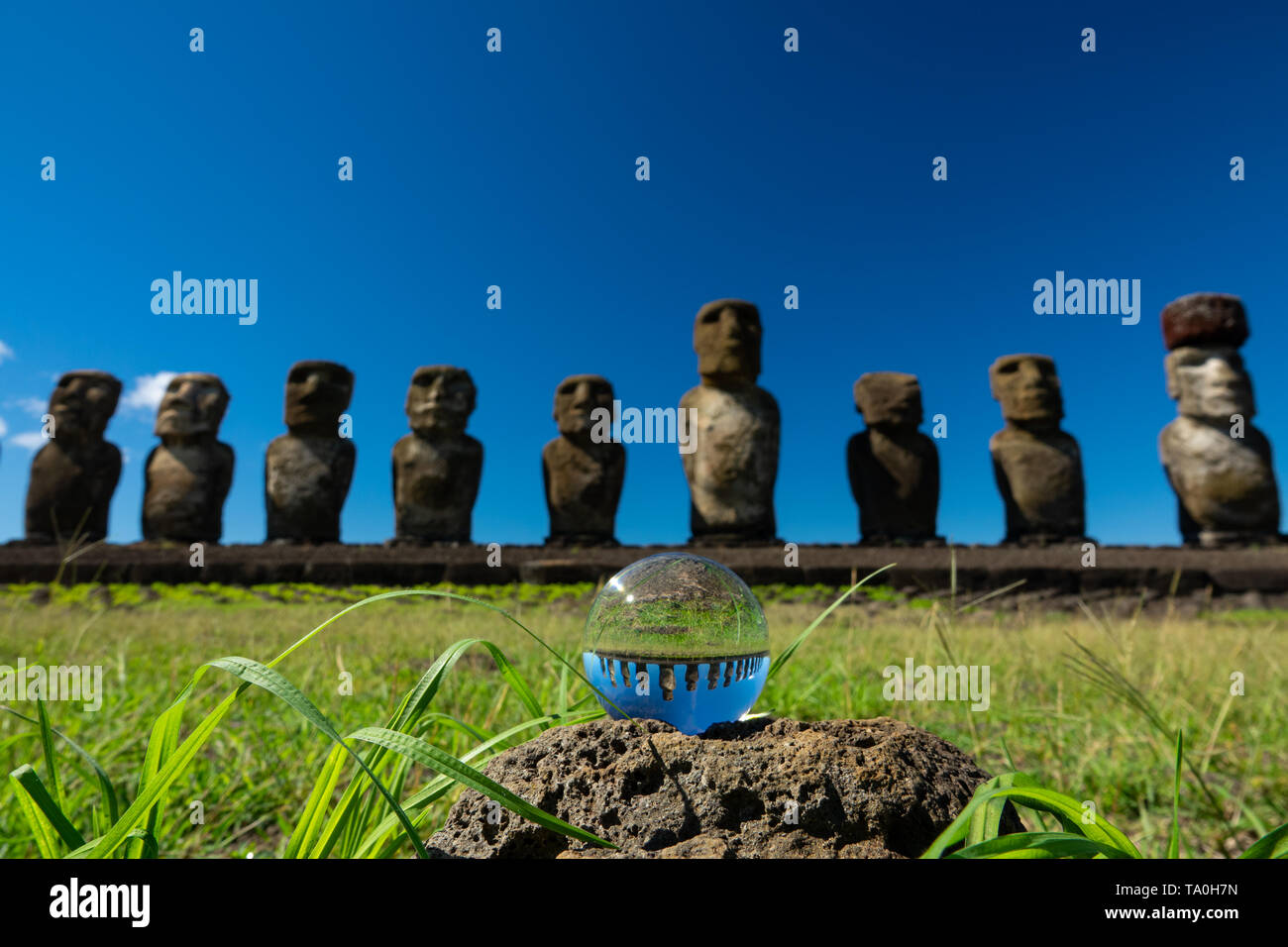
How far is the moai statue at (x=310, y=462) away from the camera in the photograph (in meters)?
12.7

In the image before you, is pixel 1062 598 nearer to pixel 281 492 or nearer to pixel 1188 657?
pixel 1188 657

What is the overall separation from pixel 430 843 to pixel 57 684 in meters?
2.66

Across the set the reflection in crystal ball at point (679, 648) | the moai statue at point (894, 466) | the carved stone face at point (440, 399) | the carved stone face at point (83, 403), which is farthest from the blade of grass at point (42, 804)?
the carved stone face at point (83, 403)

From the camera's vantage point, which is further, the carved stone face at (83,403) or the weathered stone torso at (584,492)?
the carved stone face at (83,403)

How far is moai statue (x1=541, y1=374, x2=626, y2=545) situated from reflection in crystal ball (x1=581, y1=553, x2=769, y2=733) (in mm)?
11176

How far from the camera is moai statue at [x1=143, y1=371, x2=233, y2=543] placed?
1279 centimetres

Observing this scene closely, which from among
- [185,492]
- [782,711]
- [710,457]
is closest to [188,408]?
[185,492]

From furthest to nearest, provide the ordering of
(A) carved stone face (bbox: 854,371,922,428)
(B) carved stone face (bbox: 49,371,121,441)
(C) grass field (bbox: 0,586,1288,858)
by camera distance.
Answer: (B) carved stone face (bbox: 49,371,121,441) < (A) carved stone face (bbox: 854,371,922,428) < (C) grass field (bbox: 0,586,1288,858)

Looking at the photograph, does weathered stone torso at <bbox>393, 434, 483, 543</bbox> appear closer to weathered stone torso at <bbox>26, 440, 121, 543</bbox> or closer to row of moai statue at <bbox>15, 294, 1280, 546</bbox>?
row of moai statue at <bbox>15, 294, 1280, 546</bbox>

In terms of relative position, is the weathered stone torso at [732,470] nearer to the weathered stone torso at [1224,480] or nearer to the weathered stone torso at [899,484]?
the weathered stone torso at [899,484]

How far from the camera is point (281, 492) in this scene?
41.8ft

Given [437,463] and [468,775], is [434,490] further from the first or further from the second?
[468,775]

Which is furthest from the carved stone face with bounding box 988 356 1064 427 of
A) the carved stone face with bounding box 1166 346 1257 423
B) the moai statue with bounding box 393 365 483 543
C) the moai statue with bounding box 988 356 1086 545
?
the moai statue with bounding box 393 365 483 543
